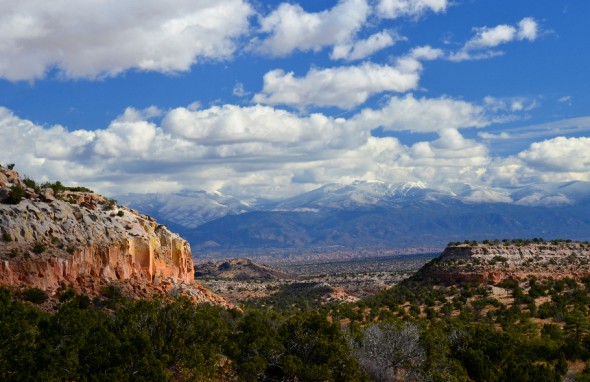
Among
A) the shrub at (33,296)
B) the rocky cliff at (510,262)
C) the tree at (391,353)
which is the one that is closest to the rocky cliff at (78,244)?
the shrub at (33,296)

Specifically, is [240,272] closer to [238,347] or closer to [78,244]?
[78,244]

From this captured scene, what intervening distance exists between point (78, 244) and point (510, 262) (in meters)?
60.8

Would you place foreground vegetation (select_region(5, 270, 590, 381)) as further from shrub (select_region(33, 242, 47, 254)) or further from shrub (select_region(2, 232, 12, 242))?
shrub (select_region(2, 232, 12, 242))

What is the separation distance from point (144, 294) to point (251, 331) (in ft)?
40.6

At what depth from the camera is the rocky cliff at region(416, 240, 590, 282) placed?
78812 mm

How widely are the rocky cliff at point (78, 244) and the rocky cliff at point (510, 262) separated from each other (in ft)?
133

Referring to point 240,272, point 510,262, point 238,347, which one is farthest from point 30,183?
point 240,272

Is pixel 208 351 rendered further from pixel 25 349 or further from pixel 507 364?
pixel 507 364

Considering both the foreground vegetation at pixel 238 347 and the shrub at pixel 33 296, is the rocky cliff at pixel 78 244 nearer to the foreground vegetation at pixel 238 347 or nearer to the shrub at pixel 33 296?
the shrub at pixel 33 296

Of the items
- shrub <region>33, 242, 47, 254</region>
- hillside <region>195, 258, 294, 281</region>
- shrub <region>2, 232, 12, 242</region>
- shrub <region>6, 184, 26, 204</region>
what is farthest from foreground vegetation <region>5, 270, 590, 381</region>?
hillside <region>195, 258, 294, 281</region>

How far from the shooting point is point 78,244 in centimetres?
4259

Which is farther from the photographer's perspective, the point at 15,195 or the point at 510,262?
the point at 510,262

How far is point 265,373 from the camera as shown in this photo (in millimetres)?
33812

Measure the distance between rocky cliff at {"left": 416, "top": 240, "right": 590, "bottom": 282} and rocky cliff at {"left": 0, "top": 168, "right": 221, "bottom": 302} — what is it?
40.6 meters
